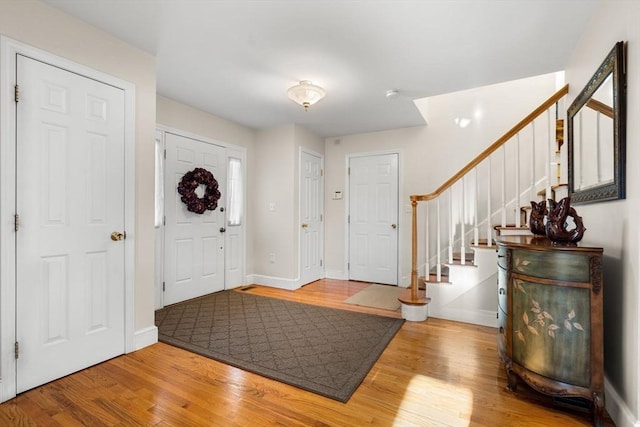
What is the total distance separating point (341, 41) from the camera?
90.4 inches

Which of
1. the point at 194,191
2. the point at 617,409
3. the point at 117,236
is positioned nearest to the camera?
the point at 617,409

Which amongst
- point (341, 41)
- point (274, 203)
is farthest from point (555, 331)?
point (274, 203)

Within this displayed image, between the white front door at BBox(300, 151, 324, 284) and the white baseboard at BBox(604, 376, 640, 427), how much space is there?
3455 millimetres

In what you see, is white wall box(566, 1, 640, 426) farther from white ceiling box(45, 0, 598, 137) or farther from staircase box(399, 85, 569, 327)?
staircase box(399, 85, 569, 327)

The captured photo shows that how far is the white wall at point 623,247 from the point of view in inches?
55.9

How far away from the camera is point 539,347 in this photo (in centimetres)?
172

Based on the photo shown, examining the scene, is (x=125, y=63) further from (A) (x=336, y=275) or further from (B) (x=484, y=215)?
(B) (x=484, y=215)

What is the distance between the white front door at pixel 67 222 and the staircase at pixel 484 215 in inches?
109

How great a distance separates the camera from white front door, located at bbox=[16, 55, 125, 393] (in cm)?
185

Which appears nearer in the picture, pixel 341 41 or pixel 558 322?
pixel 558 322

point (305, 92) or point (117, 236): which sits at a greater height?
point (305, 92)

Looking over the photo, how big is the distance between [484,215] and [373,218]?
1.60 m

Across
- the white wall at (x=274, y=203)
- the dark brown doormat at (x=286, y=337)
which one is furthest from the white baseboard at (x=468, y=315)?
the white wall at (x=274, y=203)

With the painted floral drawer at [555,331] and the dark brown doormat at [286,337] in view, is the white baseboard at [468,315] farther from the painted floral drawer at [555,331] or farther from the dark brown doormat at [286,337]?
the painted floral drawer at [555,331]
